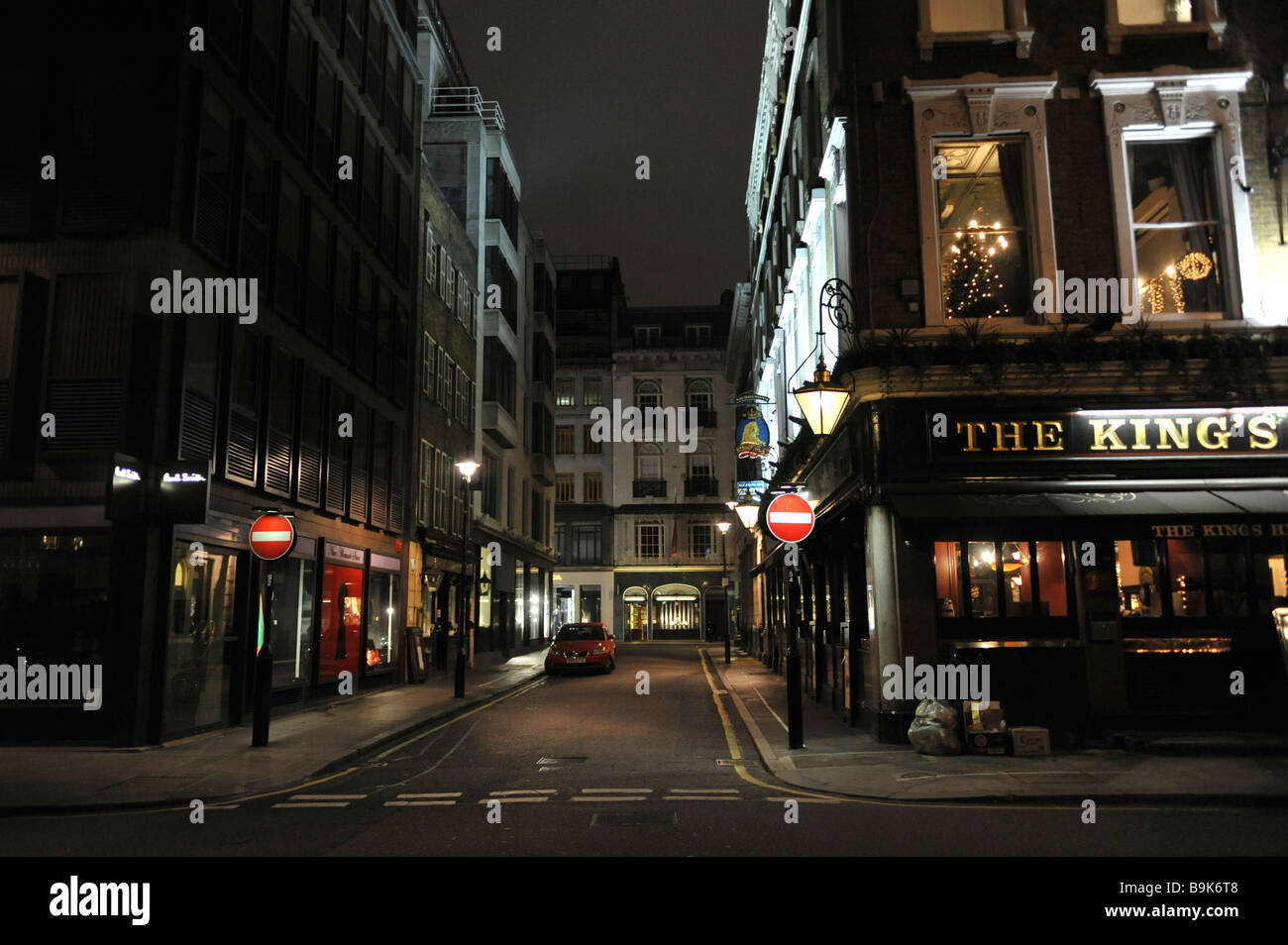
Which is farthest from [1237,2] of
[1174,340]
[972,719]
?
[972,719]

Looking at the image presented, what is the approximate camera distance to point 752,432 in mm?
24062

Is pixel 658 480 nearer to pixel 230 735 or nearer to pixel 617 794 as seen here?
pixel 230 735

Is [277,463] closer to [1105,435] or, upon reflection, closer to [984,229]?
[984,229]

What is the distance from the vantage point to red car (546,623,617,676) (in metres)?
30.3

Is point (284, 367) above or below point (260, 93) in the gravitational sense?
below

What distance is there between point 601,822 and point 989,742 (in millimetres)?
6125

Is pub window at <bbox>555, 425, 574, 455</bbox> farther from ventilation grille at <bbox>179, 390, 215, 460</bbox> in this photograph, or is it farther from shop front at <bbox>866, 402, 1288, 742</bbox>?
shop front at <bbox>866, 402, 1288, 742</bbox>

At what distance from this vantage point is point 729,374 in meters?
59.5

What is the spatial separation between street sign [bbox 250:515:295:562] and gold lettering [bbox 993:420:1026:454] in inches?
426

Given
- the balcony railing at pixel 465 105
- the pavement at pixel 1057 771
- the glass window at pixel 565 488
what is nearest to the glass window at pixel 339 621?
the pavement at pixel 1057 771

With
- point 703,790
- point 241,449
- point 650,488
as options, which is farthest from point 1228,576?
point 650,488

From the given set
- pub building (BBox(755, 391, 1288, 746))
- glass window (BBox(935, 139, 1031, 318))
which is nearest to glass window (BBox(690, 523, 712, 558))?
glass window (BBox(935, 139, 1031, 318))

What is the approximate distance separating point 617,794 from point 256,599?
27.7 ft

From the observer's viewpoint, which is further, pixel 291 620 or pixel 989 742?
pixel 291 620
